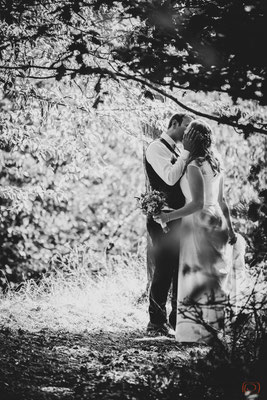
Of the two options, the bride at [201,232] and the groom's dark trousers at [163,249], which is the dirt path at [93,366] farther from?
the bride at [201,232]

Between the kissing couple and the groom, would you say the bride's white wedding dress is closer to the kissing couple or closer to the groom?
the kissing couple

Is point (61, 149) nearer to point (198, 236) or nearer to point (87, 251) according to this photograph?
point (198, 236)

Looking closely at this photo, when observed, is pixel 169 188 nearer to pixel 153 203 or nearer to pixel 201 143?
pixel 153 203

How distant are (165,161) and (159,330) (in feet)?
5.40

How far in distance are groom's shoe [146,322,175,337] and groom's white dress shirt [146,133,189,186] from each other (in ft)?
4.58

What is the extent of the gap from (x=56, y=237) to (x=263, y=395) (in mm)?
5911

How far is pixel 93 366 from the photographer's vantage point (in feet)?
13.5

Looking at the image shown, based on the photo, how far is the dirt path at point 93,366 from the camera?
3.25 m

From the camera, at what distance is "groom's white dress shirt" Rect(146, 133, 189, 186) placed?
16.0ft

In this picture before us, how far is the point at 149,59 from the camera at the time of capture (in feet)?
10.2

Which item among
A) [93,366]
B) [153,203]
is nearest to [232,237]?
[153,203]

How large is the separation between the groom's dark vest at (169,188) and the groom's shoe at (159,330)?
3.82 ft

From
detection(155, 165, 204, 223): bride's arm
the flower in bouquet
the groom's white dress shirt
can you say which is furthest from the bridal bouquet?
detection(155, 165, 204, 223): bride's arm

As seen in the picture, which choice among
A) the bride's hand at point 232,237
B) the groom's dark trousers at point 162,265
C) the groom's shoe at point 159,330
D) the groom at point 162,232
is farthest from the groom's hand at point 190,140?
the groom's shoe at point 159,330
